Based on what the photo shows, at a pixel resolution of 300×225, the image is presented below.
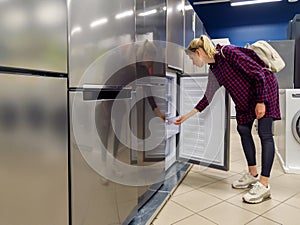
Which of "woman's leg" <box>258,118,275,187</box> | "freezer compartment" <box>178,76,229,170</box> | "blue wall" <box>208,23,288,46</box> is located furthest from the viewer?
"blue wall" <box>208,23,288,46</box>

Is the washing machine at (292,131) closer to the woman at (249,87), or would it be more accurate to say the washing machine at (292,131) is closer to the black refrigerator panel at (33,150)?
the woman at (249,87)

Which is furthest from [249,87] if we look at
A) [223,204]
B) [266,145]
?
[223,204]

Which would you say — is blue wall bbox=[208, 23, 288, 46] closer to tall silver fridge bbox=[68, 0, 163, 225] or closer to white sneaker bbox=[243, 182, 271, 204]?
white sneaker bbox=[243, 182, 271, 204]

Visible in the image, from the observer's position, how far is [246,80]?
2020mm

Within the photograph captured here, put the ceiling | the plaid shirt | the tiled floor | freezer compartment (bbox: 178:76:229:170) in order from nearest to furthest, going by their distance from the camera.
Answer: the tiled floor, the plaid shirt, freezer compartment (bbox: 178:76:229:170), the ceiling

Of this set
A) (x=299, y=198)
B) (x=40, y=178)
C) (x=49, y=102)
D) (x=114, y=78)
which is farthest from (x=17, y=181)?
(x=299, y=198)

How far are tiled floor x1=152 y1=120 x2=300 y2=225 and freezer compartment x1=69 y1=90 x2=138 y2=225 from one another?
47 cm

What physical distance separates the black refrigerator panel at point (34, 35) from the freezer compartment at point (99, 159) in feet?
0.57

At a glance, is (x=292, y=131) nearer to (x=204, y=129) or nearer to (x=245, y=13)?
(x=204, y=129)

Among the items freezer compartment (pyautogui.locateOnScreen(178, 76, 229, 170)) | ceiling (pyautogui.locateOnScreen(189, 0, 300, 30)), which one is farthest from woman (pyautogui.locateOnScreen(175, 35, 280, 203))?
ceiling (pyautogui.locateOnScreen(189, 0, 300, 30))

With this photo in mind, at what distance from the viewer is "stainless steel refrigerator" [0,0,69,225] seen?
28.6 inches

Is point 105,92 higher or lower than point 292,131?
higher

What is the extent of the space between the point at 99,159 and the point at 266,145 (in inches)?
55.9

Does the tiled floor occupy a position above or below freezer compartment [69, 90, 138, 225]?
below
